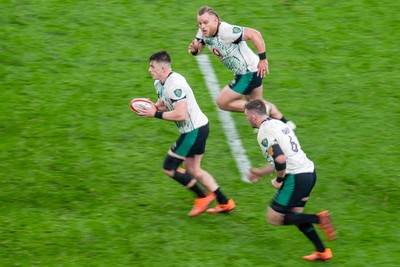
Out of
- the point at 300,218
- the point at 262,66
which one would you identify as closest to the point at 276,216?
the point at 300,218

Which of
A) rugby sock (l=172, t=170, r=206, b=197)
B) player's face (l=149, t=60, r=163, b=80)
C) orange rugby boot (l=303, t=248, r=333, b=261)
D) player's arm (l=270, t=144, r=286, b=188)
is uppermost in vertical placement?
player's face (l=149, t=60, r=163, b=80)

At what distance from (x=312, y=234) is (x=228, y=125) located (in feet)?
11.2

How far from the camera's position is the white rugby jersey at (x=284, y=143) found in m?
10.0

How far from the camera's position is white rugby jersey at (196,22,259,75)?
1211 centimetres

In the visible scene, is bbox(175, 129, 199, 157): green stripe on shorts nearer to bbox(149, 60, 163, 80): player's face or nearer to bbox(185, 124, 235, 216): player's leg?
bbox(185, 124, 235, 216): player's leg

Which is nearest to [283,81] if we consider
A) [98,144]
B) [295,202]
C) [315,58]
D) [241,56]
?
[315,58]

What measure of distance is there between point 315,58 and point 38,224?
6052mm

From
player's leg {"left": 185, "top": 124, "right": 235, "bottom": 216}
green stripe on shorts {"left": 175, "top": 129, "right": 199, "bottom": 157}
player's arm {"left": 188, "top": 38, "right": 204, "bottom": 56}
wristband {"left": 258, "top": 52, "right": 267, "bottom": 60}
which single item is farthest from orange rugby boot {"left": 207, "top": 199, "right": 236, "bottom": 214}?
player's arm {"left": 188, "top": 38, "right": 204, "bottom": 56}

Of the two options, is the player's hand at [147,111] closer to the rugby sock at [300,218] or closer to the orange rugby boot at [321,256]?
the rugby sock at [300,218]

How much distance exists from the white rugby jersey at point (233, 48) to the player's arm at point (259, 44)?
0.28 ft

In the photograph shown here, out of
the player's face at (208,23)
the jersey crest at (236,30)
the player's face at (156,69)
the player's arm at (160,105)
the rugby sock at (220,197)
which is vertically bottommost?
the rugby sock at (220,197)

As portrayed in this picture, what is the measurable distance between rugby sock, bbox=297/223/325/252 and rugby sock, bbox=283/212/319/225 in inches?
2.6

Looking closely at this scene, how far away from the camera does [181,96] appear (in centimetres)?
1078

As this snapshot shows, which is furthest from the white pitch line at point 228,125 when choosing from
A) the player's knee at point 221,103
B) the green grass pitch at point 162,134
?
the player's knee at point 221,103
